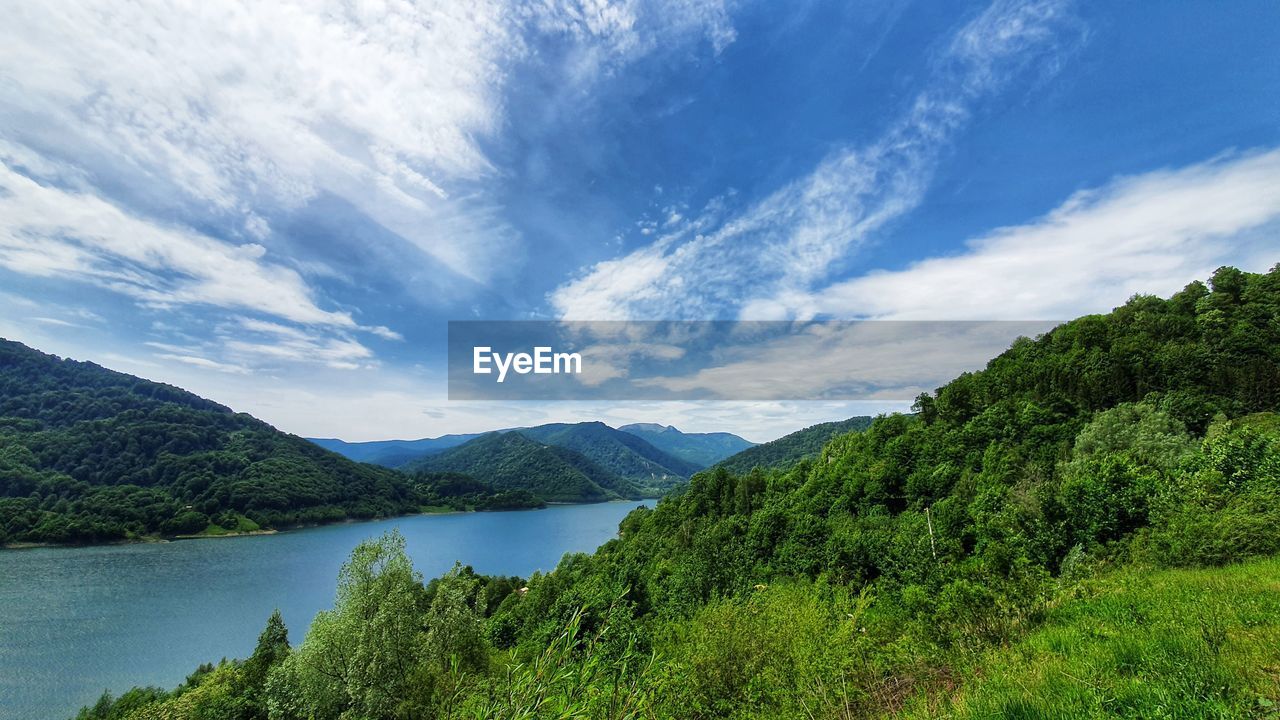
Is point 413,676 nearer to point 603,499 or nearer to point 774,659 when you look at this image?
point 774,659

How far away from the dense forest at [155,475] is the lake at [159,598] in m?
7.46

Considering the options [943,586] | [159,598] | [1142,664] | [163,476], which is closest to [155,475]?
[163,476]

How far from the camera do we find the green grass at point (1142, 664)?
3000 mm

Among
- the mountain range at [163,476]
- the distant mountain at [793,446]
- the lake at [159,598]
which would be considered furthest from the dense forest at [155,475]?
the distant mountain at [793,446]

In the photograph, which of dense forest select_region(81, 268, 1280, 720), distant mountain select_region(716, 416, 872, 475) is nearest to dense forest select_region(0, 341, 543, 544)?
distant mountain select_region(716, 416, 872, 475)

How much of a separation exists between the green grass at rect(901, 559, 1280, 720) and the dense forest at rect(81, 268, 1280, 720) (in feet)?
0.09

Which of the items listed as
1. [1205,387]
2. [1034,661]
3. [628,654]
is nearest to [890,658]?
[1034,661]

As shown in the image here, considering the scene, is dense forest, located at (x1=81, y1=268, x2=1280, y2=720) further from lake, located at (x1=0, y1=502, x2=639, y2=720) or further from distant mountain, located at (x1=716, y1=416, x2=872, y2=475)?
distant mountain, located at (x1=716, y1=416, x2=872, y2=475)

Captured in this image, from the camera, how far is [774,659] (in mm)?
9328

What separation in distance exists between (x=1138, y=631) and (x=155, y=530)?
129086 millimetres

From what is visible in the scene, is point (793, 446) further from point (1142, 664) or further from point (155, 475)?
point (155, 475)

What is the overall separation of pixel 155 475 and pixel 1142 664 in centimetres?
Result: 16312

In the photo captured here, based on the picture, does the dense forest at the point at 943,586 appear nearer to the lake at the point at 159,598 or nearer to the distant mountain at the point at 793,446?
the lake at the point at 159,598

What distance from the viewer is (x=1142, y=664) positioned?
3.73 m
